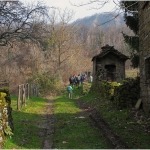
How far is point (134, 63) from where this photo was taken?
17.8m

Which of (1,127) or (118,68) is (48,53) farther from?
(1,127)

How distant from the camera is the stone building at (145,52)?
33.0 feet

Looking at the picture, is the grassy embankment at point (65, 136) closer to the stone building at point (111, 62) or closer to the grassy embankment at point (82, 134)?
the grassy embankment at point (82, 134)

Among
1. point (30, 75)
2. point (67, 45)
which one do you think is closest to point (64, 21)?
point (67, 45)

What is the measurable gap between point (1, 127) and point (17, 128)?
2641 mm

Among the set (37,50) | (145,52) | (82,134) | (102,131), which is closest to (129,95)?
(145,52)

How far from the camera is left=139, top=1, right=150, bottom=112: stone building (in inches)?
397

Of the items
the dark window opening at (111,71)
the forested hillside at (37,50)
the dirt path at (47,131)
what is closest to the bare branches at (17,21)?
the forested hillside at (37,50)

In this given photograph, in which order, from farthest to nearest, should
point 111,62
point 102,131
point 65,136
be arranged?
1. point 111,62
2. point 102,131
3. point 65,136

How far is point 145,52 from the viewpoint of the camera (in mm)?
10609

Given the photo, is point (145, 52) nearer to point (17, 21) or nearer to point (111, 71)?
point (17, 21)

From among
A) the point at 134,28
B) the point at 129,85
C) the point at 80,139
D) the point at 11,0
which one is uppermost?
the point at 11,0

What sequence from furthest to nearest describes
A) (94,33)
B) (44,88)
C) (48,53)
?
(94,33)
(48,53)
(44,88)

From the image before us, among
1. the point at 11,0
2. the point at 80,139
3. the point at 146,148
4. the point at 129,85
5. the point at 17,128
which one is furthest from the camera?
the point at 11,0
